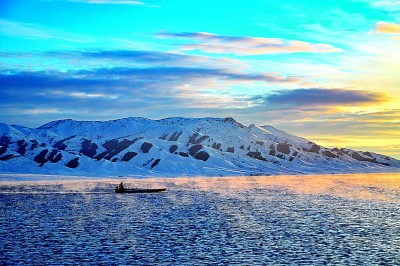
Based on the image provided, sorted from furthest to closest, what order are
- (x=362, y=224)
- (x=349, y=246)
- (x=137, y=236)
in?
(x=362, y=224) → (x=137, y=236) → (x=349, y=246)

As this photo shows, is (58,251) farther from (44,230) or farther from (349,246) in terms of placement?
(349,246)

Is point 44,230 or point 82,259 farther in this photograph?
point 44,230

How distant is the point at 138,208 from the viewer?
11394 cm

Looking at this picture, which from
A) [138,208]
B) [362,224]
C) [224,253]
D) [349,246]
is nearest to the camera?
[224,253]

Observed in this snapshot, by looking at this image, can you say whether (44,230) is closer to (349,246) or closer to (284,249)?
(284,249)

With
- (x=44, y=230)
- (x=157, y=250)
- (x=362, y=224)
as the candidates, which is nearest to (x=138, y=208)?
(x=44, y=230)

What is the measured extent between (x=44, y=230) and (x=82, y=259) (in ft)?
78.9

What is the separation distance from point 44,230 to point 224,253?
98.1 ft

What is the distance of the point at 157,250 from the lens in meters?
58.9

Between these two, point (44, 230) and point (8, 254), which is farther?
point (44, 230)

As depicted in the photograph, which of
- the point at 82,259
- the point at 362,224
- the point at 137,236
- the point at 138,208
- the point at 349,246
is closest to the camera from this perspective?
the point at 82,259

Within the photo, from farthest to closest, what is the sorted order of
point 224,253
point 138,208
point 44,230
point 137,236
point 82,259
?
point 138,208 < point 44,230 < point 137,236 < point 224,253 < point 82,259

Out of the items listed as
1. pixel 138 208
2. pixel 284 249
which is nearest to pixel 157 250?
pixel 284 249

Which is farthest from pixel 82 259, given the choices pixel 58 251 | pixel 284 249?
pixel 284 249
